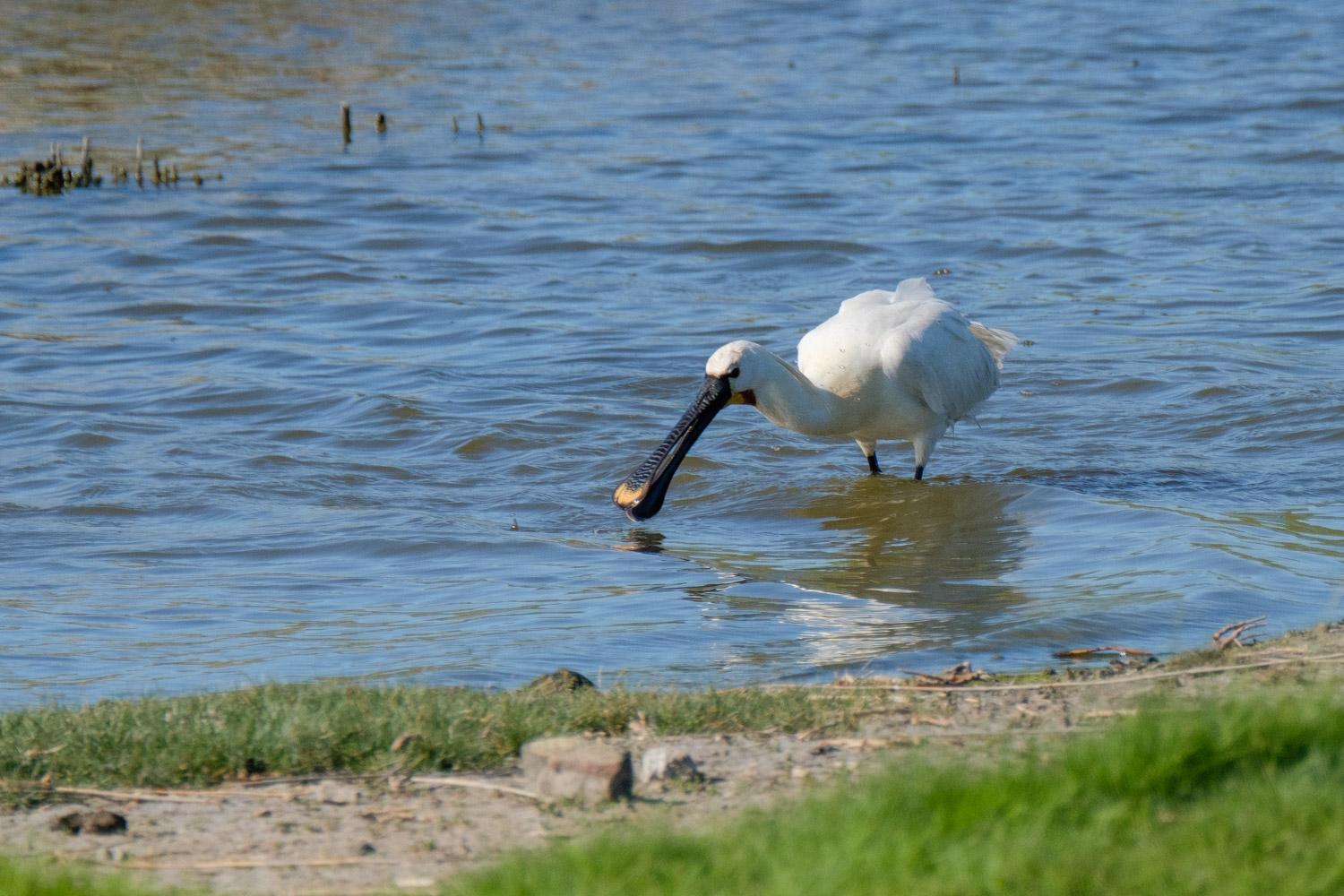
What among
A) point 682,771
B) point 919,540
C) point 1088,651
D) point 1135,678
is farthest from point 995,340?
point 682,771

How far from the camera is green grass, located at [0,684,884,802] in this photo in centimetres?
479

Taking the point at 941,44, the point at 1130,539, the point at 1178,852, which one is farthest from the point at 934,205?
the point at 1178,852

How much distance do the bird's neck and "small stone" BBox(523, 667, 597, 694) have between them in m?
3.39

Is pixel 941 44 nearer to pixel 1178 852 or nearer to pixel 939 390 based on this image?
pixel 939 390

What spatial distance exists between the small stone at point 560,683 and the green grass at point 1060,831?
5.89ft

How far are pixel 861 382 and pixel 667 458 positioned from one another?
1208 millimetres

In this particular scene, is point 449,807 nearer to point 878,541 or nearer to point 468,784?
point 468,784

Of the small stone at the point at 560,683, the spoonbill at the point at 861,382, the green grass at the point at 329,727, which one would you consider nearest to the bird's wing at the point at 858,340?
the spoonbill at the point at 861,382

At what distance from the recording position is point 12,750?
16.2 ft

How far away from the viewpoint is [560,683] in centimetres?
576

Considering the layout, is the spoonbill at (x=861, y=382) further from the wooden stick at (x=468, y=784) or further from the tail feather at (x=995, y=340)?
the wooden stick at (x=468, y=784)

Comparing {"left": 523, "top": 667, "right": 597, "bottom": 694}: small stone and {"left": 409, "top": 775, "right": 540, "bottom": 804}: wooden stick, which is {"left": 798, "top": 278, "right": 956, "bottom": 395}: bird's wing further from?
{"left": 409, "top": 775, "right": 540, "bottom": 804}: wooden stick

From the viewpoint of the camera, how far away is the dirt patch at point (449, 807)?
404cm

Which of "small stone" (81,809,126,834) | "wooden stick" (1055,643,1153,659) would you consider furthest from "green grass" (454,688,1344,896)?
"wooden stick" (1055,643,1153,659)
